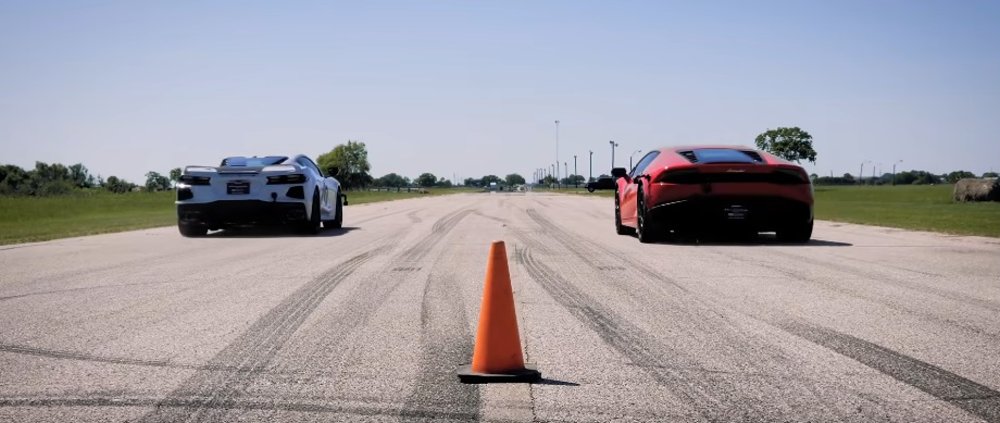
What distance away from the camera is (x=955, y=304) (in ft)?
20.8

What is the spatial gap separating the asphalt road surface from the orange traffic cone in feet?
0.29

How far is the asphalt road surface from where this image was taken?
364 cm

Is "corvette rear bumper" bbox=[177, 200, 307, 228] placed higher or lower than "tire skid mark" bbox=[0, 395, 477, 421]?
higher

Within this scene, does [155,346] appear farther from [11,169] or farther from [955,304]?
[11,169]

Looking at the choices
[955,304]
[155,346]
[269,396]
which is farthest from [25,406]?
[955,304]

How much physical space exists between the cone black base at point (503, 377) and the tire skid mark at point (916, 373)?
171 centimetres

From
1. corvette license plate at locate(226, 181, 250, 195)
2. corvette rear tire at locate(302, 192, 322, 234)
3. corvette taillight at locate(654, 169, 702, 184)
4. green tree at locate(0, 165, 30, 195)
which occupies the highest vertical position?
green tree at locate(0, 165, 30, 195)

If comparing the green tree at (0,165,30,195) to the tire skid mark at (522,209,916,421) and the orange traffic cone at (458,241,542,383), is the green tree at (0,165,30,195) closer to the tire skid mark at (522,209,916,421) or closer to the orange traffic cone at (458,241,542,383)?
the tire skid mark at (522,209,916,421)

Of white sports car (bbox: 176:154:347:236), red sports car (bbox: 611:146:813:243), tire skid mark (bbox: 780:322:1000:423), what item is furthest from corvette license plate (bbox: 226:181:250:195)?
tire skid mark (bbox: 780:322:1000:423)

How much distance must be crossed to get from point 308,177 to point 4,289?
26.0 feet

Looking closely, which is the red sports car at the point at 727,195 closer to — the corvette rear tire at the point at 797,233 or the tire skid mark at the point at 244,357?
the corvette rear tire at the point at 797,233

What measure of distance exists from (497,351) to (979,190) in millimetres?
37257

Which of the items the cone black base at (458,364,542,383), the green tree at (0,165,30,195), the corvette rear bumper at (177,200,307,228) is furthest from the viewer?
the green tree at (0,165,30,195)

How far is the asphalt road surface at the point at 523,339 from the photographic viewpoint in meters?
3.64
